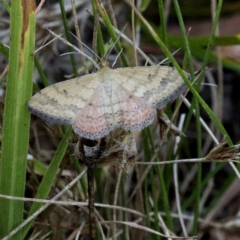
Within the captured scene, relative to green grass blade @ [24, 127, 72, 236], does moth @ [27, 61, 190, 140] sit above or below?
above

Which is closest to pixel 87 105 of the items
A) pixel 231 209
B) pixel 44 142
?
pixel 44 142

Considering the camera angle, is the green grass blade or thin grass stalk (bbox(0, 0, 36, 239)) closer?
thin grass stalk (bbox(0, 0, 36, 239))

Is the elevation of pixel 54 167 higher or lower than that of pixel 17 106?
lower

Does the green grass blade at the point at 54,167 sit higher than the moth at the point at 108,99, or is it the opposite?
the moth at the point at 108,99

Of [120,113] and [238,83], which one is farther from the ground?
[238,83]

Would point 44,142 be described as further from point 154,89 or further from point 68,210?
point 154,89

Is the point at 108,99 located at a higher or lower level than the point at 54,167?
higher

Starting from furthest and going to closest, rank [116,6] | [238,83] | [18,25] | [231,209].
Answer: [238,83], [116,6], [231,209], [18,25]

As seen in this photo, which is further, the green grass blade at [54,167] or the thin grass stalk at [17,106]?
the green grass blade at [54,167]
